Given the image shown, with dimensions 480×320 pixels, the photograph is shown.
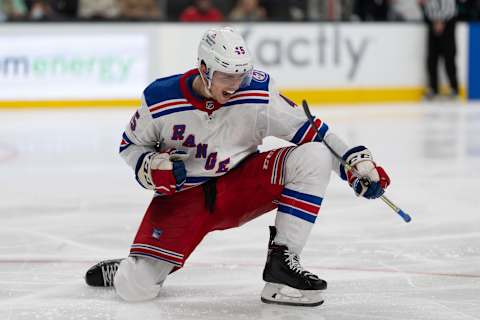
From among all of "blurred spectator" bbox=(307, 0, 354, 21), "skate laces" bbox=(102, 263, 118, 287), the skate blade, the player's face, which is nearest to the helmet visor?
the player's face

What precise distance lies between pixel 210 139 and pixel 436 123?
236 inches

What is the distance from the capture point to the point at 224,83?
3.01 m

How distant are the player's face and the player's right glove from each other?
0.24 meters

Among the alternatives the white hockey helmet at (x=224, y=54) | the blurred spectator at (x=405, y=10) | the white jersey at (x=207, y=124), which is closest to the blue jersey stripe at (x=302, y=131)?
the white jersey at (x=207, y=124)

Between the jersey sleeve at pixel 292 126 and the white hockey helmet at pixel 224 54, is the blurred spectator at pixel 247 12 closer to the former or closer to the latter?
the jersey sleeve at pixel 292 126

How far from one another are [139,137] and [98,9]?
765cm

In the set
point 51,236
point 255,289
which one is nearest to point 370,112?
point 51,236

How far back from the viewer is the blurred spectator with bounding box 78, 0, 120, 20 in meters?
10.6

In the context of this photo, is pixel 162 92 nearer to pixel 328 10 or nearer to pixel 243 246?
pixel 243 246

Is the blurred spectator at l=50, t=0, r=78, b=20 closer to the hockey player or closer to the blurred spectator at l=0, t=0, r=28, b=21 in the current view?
the blurred spectator at l=0, t=0, r=28, b=21

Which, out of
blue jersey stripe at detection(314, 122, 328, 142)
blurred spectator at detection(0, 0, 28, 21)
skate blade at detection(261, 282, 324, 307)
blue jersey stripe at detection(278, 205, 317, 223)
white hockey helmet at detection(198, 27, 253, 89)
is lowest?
blurred spectator at detection(0, 0, 28, 21)

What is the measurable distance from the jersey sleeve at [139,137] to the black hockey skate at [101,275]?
1.20ft

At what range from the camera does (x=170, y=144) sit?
323 centimetres

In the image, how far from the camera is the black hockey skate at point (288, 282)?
307 cm
